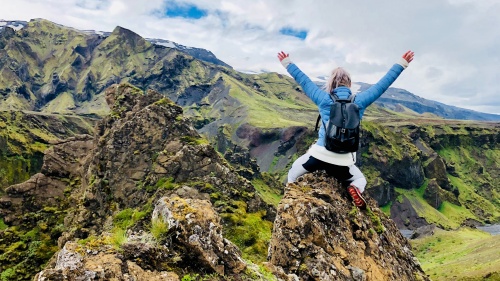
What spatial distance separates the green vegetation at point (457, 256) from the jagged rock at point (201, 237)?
148 feet

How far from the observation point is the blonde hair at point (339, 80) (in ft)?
42.3

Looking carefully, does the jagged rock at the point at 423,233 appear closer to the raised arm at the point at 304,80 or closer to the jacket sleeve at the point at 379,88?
the jacket sleeve at the point at 379,88

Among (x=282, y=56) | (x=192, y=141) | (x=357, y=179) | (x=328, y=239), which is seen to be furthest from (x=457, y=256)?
(x=282, y=56)

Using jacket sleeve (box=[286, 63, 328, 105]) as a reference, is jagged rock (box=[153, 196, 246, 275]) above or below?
below

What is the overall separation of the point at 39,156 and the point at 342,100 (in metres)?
174

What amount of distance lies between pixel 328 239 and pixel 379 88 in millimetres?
5386

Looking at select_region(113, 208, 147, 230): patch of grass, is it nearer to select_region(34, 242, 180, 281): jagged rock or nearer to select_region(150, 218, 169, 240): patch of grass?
select_region(150, 218, 169, 240): patch of grass

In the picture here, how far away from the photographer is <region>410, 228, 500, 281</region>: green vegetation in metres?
51.9

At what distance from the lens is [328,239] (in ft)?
44.4

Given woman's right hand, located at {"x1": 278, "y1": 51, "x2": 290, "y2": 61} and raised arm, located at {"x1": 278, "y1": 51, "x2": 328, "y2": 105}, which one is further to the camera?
woman's right hand, located at {"x1": 278, "y1": 51, "x2": 290, "y2": 61}

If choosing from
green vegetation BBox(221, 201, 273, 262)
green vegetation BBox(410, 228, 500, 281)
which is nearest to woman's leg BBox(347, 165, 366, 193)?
green vegetation BBox(221, 201, 273, 262)

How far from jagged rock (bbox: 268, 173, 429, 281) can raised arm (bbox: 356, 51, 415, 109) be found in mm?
3726

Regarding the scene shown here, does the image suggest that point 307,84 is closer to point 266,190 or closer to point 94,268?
point 94,268

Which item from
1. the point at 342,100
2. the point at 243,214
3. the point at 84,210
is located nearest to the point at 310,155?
the point at 342,100
